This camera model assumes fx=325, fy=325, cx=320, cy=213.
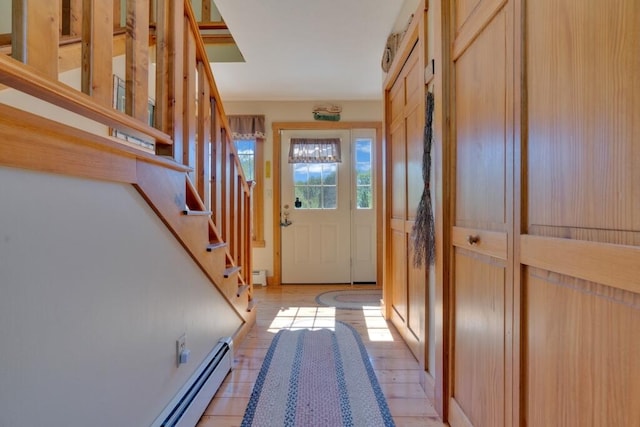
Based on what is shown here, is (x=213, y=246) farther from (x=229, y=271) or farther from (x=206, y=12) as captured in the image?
(x=206, y=12)

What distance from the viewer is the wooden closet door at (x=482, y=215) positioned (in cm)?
97

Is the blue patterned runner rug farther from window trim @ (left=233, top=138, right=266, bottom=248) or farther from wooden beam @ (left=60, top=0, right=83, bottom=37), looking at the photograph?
wooden beam @ (left=60, top=0, right=83, bottom=37)

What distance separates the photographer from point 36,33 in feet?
2.29

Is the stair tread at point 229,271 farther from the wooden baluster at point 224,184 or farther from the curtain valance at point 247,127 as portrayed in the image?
the curtain valance at point 247,127

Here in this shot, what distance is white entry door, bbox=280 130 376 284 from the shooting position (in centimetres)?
409

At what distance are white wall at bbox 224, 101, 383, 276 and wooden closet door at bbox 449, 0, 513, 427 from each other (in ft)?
9.14

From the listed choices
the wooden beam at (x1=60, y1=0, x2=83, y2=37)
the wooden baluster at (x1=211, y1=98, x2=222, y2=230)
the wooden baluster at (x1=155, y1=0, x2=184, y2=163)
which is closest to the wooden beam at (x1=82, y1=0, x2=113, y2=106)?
the wooden baluster at (x1=155, y1=0, x2=184, y2=163)

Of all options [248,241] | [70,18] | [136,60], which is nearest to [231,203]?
[248,241]

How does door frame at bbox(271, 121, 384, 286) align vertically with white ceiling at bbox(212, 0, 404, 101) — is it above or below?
below

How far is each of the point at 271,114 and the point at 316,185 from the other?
1.07 metres

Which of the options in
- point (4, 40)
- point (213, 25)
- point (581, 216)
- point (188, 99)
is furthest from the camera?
point (213, 25)

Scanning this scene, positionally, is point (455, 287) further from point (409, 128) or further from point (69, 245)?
point (69, 245)

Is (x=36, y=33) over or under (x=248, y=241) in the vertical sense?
over

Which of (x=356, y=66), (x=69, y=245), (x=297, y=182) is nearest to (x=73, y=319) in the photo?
(x=69, y=245)
